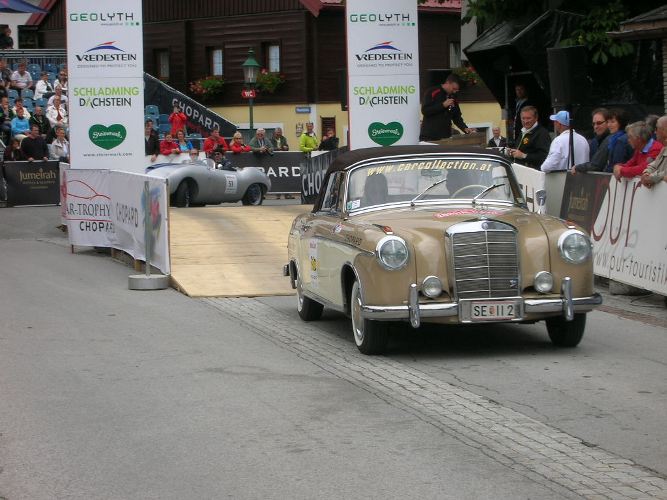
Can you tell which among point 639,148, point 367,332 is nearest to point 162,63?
point 639,148

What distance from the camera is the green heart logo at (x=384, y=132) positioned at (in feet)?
70.5

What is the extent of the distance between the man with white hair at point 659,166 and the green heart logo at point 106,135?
10.2 metres

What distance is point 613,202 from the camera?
15016 millimetres

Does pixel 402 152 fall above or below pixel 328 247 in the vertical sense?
above

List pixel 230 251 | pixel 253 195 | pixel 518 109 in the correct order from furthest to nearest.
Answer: pixel 253 195
pixel 518 109
pixel 230 251

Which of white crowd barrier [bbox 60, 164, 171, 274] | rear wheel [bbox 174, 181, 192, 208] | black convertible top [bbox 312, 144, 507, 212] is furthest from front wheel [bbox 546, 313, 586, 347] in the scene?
rear wheel [bbox 174, 181, 192, 208]

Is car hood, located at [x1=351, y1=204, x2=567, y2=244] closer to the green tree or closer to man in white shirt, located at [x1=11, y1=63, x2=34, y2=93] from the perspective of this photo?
the green tree

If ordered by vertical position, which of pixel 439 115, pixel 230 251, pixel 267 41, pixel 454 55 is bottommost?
pixel 230 251

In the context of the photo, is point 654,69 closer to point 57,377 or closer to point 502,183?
point 502,183

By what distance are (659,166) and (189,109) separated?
35.4 meters

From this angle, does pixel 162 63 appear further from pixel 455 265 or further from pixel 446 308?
pixel 446 308

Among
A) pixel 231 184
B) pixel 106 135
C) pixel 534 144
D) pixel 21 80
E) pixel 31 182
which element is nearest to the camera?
pixel 534 144

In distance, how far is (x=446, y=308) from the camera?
10.4 meters

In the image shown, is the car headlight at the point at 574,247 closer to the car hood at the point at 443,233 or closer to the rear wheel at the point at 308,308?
the car hood at the point at 443,233
